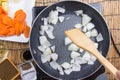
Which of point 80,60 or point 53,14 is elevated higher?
point 53,14

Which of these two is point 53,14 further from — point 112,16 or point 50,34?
point 112,16

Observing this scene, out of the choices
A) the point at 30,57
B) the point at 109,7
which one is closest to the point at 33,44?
the point at 30,57

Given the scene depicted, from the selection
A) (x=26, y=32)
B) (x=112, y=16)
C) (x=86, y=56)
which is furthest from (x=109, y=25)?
(x=26, y=32)

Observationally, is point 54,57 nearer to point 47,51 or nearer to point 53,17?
point 47,51

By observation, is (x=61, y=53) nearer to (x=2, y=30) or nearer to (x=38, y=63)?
(x=38, y=63)

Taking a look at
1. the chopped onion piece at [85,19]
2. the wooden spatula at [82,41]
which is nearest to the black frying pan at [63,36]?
the chopped onion piece at [85,19]

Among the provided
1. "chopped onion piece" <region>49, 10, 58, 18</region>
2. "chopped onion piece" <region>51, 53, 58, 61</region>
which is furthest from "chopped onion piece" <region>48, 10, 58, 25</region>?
"chopped onion piece" <region>51, 53, 58, 61</region>

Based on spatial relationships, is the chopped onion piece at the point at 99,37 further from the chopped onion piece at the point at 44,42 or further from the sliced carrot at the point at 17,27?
the sliced carrot at the point at 17,27

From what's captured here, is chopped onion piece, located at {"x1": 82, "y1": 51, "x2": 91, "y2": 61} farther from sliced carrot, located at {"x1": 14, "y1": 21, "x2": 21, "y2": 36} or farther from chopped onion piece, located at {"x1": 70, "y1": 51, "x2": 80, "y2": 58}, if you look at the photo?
sliced carrot, located at {"x1": 14, "y1": 21, "x2": 21, "y2": 36}

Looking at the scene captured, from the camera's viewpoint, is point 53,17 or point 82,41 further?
point 53,17
